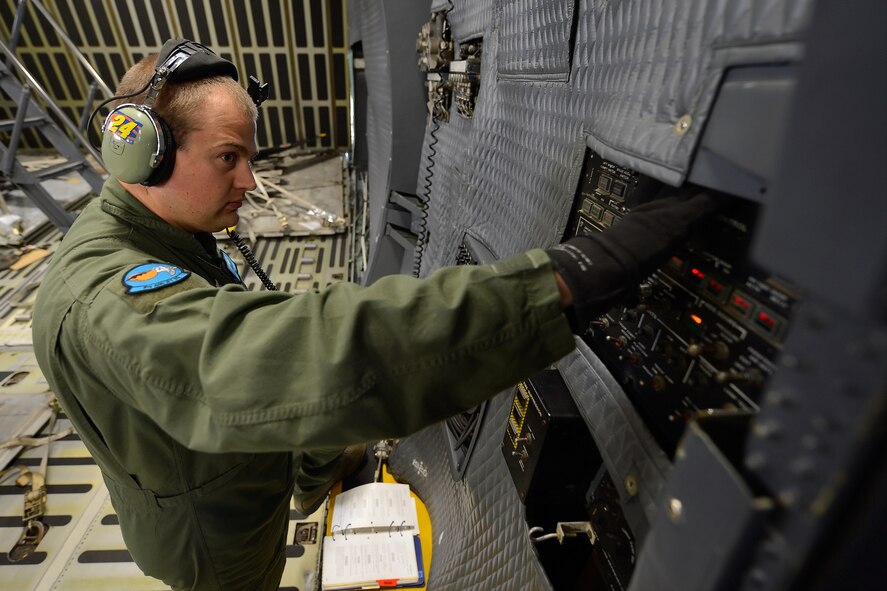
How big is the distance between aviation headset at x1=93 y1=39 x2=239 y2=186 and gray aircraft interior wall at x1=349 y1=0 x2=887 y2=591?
41.8 inches

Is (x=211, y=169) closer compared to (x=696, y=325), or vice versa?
(x=696, y=325)

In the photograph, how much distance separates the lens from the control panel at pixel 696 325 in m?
0.72

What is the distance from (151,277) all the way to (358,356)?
1.58 ft

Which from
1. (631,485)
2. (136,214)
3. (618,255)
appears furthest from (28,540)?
(618,255)

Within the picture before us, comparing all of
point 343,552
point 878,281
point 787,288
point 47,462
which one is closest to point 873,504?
point 878,281

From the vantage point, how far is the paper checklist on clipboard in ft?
6.79

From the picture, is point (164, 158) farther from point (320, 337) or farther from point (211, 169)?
point (320, 337)

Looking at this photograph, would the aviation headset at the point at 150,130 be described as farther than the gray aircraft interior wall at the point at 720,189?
Yes

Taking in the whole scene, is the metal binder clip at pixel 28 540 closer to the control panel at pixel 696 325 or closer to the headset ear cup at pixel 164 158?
the headset ear cup at pixel 164 158

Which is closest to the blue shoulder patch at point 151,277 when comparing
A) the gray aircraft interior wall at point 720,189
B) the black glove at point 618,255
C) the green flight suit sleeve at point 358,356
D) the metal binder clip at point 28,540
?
the green flight suit sleeve at point 358,356

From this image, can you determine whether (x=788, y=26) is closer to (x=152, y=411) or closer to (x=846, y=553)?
(x=846, y=553)

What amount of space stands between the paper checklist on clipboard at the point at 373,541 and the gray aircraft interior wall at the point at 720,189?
169mm

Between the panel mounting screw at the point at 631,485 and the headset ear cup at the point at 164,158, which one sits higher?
the headset ear cup at the point at 164,158

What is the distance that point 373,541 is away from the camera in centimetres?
222
